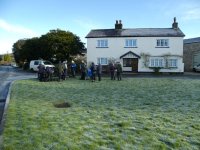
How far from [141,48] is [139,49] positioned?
0.31 m

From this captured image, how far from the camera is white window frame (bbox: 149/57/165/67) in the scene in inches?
1463

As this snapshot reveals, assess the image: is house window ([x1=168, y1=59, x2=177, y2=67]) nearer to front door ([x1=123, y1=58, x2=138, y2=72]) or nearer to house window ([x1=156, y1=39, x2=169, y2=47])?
house window ([x1=156, y1=39, x2=169, y2=47])

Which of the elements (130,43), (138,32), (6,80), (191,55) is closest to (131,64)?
(130,43)

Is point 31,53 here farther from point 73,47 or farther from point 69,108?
point 69,108

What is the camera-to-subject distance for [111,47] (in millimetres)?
38156

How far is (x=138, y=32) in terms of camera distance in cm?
3862

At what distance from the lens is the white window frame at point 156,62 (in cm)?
3716

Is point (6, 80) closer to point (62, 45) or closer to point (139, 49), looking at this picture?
point (62, 45)

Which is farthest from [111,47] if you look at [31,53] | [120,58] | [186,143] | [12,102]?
[186,143]

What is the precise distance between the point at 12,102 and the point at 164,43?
2888 centimetres

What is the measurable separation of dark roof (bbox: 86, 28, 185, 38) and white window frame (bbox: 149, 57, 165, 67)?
3233mm

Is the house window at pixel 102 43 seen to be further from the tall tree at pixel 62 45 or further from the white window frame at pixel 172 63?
the white window frame at pixel 172 63

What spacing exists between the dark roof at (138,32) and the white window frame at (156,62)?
10.6ft

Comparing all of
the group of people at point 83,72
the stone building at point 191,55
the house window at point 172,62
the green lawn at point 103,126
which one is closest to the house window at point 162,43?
the house window at point 172,62
